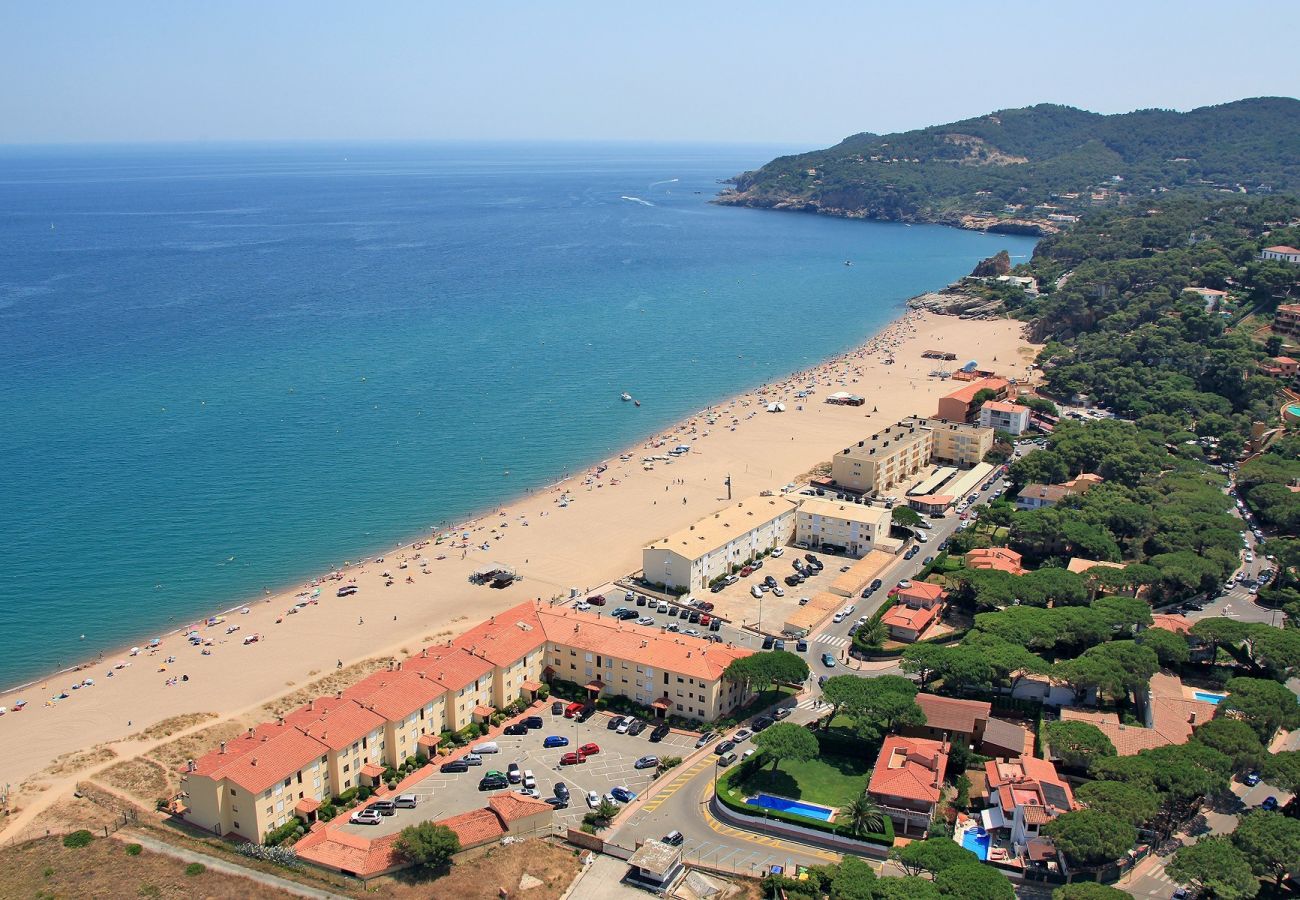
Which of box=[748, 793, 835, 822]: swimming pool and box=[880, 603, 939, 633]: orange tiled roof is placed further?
box=[880, 603, 939, 633]: orange tiled roof

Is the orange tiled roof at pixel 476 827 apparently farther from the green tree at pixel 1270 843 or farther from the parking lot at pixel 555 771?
the green tree at pixel 1270 843

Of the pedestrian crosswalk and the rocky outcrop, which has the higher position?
the rocky outcrop

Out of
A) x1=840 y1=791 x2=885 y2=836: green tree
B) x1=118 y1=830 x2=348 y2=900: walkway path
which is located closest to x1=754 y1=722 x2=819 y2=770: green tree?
x1=840 y1=791 x2=885 y2=836: green tree

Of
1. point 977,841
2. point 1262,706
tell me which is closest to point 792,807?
point 977,841

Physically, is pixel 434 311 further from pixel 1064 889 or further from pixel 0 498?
pixel 1064 889

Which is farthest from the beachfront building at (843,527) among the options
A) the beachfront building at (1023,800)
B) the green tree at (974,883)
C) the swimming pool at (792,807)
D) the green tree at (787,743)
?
the green tree at (974,883)

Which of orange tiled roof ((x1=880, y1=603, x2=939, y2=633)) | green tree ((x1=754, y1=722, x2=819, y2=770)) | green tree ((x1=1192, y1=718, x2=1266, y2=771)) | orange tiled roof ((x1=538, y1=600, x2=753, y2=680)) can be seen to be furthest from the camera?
orange tiled roof ((x1=880, y1=603, x2=939, y2=633))

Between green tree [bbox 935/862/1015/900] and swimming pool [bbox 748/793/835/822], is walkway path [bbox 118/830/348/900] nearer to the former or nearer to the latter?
swimming pool [bbox 748/793/835/822]

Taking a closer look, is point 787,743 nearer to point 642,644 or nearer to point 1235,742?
point 642,644
